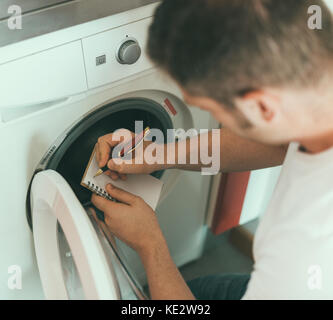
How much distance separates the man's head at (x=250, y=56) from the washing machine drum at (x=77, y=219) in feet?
0.89

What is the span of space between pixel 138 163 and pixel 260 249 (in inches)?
13.8

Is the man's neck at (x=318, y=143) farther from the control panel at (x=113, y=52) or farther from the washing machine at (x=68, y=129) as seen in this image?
the control panel at (x=113, y=52)

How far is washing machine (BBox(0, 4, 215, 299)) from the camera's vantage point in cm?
75

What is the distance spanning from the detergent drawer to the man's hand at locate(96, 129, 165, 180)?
13 centimetres

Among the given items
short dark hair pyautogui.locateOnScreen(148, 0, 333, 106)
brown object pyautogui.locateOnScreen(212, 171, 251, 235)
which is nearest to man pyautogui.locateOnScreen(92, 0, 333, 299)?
short dark hair pyautogui.locateOnScreen(148, 0, 333, 106)

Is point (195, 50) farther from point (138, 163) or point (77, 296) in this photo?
point (77, 296)

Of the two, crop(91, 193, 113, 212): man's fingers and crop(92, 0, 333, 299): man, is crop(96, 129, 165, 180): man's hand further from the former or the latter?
crop(92, 0, 333, 299): man

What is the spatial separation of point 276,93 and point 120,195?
443 mm

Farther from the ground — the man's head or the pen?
the man's head

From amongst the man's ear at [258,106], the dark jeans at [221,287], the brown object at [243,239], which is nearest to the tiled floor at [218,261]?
the brown object at [243,239]

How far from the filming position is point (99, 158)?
933mm

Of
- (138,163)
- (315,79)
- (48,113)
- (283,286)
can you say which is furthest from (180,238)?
(315,79)

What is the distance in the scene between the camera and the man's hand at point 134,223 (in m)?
0.85

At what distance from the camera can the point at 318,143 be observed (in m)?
0.68
